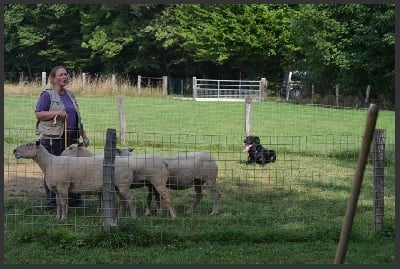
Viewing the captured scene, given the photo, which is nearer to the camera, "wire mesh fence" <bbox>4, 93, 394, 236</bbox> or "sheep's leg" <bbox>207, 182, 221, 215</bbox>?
"wire mesh fence" <bbox>4, 93, 394, 236</bbox>

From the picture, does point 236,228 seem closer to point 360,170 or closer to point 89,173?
point 89,173

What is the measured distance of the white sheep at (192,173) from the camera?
391 inches

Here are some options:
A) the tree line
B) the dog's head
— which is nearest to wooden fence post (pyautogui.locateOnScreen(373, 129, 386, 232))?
the dog's head

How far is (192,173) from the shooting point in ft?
32.9

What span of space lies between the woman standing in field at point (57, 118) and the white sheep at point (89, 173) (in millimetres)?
418

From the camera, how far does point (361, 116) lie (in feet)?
88.1

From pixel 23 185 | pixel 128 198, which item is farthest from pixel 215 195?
pixel 23 185

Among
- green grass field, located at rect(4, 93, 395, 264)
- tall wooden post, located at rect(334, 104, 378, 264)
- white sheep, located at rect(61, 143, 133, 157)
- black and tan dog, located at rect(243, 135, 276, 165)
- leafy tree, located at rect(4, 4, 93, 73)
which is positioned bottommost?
green grass field, located at rect(4, 93, 395, 264)

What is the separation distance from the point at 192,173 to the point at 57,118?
79.4 inches

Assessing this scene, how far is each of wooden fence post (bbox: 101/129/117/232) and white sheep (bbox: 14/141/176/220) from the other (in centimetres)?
90

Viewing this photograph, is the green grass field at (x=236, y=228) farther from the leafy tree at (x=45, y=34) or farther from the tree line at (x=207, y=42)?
the leafy tree at (x=45, y=34)

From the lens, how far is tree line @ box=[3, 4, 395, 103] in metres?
34.8

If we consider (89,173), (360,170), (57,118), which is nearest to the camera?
(360,170)

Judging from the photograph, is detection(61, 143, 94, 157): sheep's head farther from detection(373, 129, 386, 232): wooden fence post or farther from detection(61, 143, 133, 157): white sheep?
detection(373, 129, 386, 232): wooden fence post
